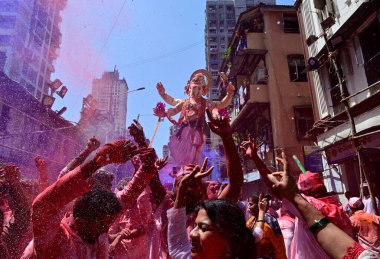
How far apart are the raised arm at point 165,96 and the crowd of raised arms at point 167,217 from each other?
5252mm

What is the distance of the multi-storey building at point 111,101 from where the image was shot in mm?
49406

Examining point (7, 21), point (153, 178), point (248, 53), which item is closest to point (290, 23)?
point (248, 53)

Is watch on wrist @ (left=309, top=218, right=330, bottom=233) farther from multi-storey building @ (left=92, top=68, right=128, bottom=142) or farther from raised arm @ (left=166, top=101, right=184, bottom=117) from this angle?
multi-storey building @ (left=92, top=68, right=128, bottom=142)

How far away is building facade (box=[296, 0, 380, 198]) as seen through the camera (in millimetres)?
9734

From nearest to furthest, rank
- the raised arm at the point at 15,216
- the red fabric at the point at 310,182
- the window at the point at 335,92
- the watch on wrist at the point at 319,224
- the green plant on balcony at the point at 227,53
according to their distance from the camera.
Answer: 1. the watch on wrist at the point at 319,224
2. the raised arm at the point at 15,216
3. the red fabric at the point at 310,182
4. the window at the point at 335,92
5. the green plant on balcony at the point at 227,53

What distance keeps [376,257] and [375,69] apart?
406 inches

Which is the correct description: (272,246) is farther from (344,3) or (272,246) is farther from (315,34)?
(315,34)

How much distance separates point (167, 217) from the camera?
240 cm

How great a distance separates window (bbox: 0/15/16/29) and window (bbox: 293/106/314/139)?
119 ft

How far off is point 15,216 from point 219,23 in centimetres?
7125

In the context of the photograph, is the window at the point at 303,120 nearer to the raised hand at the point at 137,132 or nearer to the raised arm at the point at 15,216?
the raised hand at the point at 137,132

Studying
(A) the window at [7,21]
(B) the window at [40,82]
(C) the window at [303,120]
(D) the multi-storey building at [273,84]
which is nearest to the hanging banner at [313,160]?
(D) the multi-storey building at [273,84]

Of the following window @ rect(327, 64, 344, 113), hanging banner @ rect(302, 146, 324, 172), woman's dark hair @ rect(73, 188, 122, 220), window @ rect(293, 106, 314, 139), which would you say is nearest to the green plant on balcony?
window @ rect(293, 106, 314, 139)

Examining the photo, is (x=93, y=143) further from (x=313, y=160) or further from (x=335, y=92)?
(x=313, y=160)
